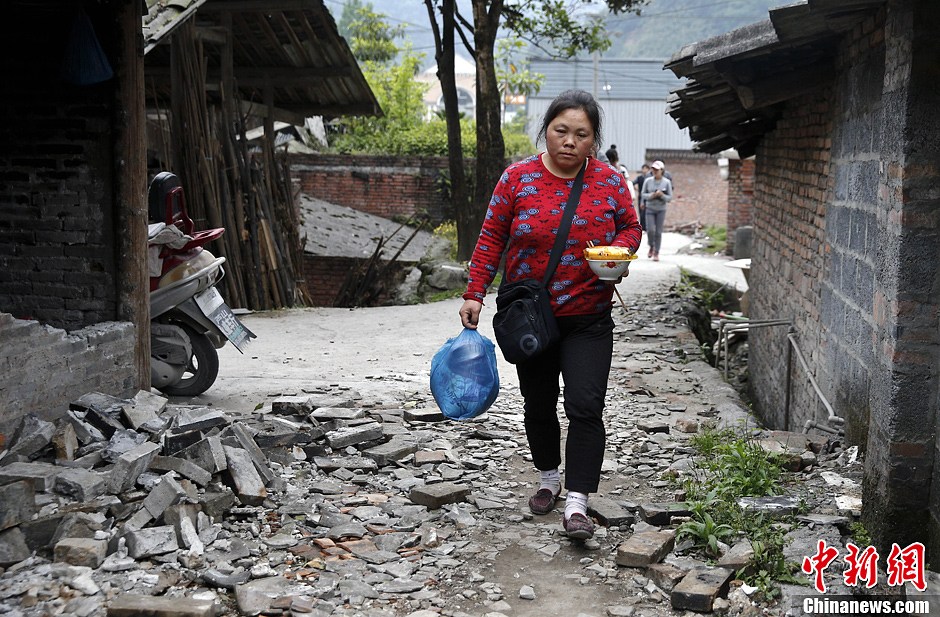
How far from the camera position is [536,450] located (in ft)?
14.9

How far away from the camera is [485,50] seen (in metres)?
15.4

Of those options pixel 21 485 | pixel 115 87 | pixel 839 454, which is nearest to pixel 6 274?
pixel 115 87

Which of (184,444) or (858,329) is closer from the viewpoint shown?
(184,444)

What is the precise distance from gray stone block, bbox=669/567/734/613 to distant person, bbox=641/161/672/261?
1368 cm

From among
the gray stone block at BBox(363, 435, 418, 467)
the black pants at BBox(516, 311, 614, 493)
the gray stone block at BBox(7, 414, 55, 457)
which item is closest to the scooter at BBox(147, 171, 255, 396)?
the gray stone block at BBox(363, 435, 418, 467)

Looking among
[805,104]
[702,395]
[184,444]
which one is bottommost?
[702,395]

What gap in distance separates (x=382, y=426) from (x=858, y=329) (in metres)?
2.84

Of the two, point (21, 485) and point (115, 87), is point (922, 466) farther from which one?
point (115, 87)

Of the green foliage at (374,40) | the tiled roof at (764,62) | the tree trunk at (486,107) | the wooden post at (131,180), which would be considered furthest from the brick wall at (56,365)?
the green foliage at (374,40)

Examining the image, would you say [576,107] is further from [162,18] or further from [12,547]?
[162,18]

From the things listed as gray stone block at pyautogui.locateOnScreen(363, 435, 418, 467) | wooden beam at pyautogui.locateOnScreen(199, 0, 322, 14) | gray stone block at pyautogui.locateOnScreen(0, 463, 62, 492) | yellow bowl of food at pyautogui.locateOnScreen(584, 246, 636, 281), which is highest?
wooden beam at pyautogui.locateOnScreen(199, 0, 322, 14)

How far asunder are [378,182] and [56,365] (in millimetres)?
17977

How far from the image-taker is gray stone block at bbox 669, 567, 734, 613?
3.49 meters

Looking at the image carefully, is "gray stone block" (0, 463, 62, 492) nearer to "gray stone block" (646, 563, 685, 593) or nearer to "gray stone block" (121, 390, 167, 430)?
"gray stone block" (121, 390, 167, 430)
